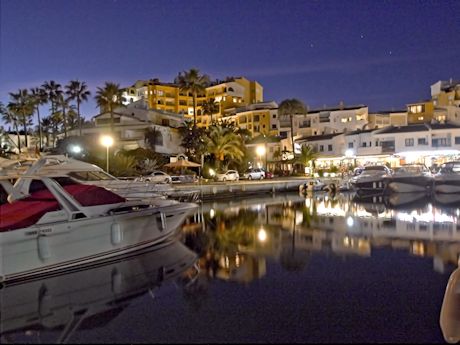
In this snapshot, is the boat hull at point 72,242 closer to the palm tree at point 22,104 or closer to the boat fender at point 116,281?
the boat fender at point 116,281

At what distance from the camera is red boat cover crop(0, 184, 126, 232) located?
31.0 ft

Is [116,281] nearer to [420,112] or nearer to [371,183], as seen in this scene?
[371,183]

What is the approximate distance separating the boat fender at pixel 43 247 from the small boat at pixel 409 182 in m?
29.2

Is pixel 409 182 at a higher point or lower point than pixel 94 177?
lower

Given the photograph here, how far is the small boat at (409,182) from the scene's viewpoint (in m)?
32.8

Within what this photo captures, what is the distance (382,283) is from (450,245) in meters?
5.30

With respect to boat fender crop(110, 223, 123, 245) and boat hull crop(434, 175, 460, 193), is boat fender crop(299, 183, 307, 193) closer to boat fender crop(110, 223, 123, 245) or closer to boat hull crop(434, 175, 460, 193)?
boat hull crop(434, 175, 460, 193)

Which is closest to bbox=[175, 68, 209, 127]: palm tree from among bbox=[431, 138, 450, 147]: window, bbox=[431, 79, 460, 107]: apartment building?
bbox=[431, 138, 450, 147]: window

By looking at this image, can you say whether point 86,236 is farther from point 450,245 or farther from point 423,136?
point 423,136

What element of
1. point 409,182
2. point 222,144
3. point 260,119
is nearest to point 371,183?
point 409,182

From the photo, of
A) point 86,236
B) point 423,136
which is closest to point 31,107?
point 423,136

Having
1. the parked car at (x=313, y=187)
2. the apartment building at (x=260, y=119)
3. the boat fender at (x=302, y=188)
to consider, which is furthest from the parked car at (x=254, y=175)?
the apartment building at (x=260, y=119)

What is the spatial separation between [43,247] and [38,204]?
132cm

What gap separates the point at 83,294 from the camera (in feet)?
27.0
